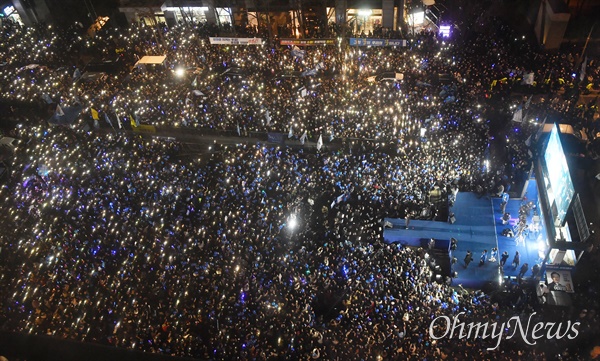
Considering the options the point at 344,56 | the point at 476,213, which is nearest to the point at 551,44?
the point at 344,56

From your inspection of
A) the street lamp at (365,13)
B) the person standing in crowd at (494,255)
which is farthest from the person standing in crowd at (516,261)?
the street lamp at (365,13)

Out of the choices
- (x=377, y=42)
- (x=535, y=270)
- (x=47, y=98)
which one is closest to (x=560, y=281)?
(x=535, y=270)

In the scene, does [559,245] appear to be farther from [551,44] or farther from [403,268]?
[551,44]

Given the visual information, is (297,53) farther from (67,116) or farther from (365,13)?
(67,116)

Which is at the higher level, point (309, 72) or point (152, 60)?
point (152, 60)

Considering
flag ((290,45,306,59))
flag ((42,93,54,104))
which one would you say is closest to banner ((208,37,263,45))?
flag ((290,45,306,59))

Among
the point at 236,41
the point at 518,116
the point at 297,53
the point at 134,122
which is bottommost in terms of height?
the point at 518,116

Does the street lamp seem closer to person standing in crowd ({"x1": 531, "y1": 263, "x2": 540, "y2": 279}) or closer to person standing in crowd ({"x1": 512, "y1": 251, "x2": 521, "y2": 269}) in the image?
person standing in crowd ({"x1": 512, "y1": 251, "x2": 521, "y2": 269})

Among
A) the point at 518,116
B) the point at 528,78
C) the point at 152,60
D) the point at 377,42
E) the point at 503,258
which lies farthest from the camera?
the point at 152,60
